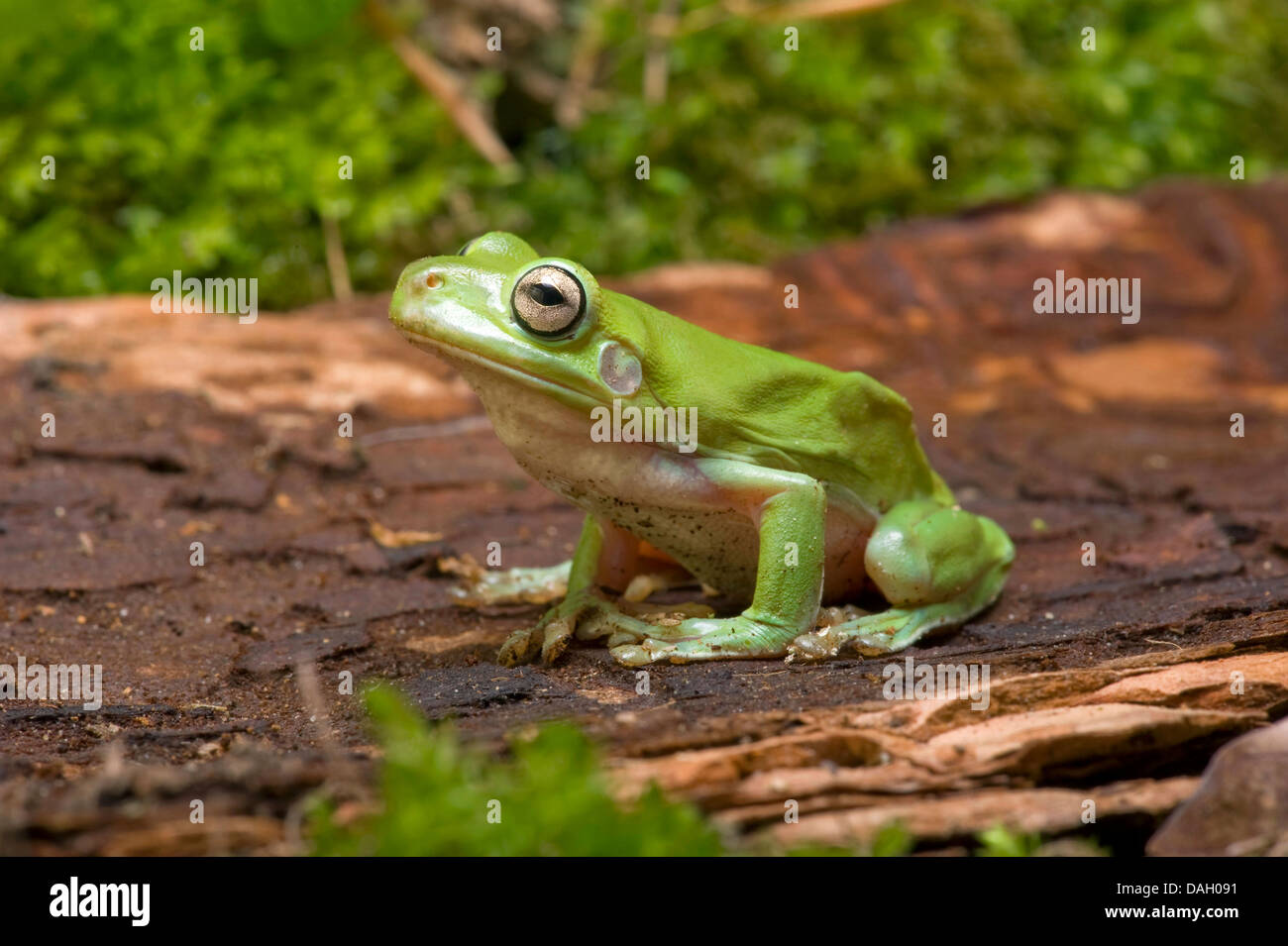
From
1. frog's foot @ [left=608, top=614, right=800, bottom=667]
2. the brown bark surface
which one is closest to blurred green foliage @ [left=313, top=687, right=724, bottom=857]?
the brown bark surface

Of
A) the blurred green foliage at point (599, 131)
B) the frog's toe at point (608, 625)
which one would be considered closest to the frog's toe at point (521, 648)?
the frog's toe at point (608, 625)

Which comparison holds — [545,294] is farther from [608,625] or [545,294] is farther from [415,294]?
[608,625]

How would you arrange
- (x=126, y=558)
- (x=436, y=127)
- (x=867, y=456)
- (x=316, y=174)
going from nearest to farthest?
1. (x=867, y=456)
2. (x=126, y=558)
3. (x=316, y=174)
4. (x=436, y=127)

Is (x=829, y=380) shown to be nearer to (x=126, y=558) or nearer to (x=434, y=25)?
(x=126, y=558)

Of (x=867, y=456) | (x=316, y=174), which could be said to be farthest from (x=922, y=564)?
(x=316, y=174)

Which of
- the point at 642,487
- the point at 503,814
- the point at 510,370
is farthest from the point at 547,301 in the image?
the point at 503,814

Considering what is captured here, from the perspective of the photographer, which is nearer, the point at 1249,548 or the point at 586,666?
the point at 586,666

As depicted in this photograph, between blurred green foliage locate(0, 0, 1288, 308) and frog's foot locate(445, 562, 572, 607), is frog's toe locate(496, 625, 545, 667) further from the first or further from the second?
blurred green foliage locate(0, 0, 1288, 308)
